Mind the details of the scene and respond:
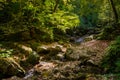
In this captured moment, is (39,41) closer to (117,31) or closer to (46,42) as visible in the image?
(46,42)

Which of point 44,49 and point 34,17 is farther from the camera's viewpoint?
point 44,49

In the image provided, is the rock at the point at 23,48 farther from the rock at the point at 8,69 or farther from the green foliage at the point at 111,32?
the green foliage at the point at 111,32

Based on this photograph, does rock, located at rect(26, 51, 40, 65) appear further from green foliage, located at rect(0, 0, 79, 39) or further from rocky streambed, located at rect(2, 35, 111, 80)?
green foliage, located at rect(0, 0, 79, 39)

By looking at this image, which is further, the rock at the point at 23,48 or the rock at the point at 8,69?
the rock at the point at 23,48

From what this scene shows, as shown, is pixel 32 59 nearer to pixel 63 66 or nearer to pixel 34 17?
pixel 63 66

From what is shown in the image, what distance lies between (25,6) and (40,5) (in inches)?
53.2

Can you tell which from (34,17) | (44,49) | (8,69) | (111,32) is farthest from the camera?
(111,32)

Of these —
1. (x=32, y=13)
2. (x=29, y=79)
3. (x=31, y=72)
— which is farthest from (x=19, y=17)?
(x=29, y=79)

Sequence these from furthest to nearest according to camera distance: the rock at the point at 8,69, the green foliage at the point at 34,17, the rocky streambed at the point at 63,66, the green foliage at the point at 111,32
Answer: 1. the green foliage at the point at 111,32
2. the green foliage at the point at 34,17
3. the rock at the point at 8,69
4. the rocky streambed at the point at 63,66

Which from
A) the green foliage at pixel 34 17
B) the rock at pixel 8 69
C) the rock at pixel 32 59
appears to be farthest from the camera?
the green foliage at pixel 34 17

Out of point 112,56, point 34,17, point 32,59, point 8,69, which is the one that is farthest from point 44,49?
point 112,56

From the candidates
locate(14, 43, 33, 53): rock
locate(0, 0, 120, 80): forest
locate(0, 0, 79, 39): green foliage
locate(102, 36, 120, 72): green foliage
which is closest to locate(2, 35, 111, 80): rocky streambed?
locate(0, 0, 120, 80): forest

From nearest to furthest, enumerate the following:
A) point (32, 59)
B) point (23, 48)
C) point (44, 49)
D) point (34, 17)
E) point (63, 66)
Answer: point (63, 66)
point (32, 59)
point (23, 48)
point (34, 17)
point (44, 49)

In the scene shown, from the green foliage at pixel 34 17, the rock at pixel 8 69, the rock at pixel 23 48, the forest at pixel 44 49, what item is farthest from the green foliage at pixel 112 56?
the rock at pixel 23 48
